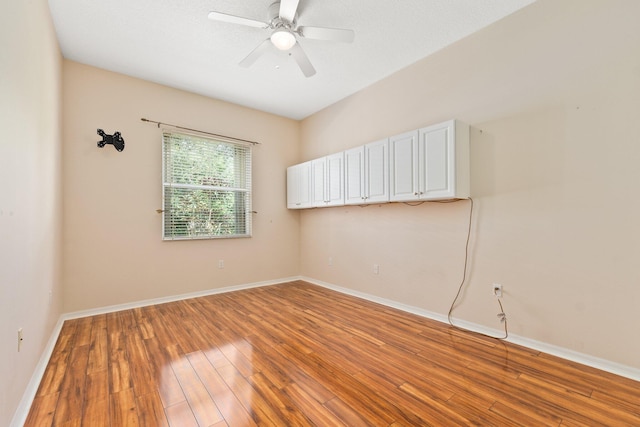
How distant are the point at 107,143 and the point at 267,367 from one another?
10.8ft

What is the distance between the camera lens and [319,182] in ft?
14.5

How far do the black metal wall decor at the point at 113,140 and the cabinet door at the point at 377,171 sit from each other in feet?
10.2

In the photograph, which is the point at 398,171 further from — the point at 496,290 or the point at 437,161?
the point at 496,290

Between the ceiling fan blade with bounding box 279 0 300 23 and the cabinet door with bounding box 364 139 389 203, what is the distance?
1674 mm

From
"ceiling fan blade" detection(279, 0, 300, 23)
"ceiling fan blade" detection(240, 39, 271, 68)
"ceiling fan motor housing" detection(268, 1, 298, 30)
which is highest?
"ceiling fan motor housing" detection(268, 1, 298, 30)

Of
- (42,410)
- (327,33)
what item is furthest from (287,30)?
(42,410)

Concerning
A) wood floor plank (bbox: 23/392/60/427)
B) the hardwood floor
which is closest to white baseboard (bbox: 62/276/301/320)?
the hardwood floor

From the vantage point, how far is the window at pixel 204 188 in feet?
12.9

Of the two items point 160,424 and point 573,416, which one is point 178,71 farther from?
Result: point 573,416

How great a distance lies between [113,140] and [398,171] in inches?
139

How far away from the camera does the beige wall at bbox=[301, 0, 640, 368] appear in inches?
81.6

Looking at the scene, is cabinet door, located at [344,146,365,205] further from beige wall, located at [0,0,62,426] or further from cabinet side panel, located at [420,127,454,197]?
beige wall, located at [0,0,62,426]

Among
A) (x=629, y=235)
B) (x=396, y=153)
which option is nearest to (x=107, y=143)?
(x=396, y=153)

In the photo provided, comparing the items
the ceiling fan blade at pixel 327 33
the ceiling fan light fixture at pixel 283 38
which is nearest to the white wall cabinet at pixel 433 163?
the ceiling fan blade at pixel 327 33
